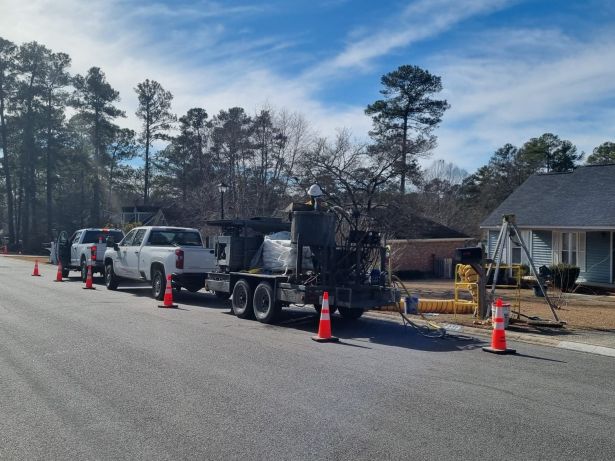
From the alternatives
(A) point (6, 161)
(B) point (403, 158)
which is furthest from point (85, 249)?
(A) point (6, 161)

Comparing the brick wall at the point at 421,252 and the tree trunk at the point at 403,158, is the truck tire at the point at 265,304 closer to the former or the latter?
the tree trunk at the point at 403,158

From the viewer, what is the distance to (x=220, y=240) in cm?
1465

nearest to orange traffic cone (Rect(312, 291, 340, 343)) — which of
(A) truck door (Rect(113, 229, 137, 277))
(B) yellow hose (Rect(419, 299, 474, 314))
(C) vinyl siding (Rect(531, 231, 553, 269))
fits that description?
(B) yellow hose (Rect(419, 299, 474, 314))

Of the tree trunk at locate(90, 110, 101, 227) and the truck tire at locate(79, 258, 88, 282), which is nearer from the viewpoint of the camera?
the truck tire at locate(79, 258, 88, 282)

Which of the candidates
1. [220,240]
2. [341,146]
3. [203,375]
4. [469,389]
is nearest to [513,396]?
[469,389]

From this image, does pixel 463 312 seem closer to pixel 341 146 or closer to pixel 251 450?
pixel 251 450

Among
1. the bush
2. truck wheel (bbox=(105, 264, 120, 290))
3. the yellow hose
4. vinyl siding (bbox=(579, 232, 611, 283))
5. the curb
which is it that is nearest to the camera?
the curb

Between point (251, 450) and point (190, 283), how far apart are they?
461 inches

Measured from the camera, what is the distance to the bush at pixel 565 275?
2167 cm

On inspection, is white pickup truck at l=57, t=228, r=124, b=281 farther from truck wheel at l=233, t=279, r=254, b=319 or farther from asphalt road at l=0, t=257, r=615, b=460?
asphalt road at l=0, t=257, r=615, b=460

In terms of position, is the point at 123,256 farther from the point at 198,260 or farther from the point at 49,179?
the point at 49,179

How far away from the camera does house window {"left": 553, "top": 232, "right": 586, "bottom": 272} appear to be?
78.6 ft

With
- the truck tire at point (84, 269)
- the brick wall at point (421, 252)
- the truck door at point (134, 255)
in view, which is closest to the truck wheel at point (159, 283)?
the truck door at point (134, 255)

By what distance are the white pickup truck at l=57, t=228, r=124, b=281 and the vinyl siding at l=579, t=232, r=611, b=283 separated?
57.6ft
